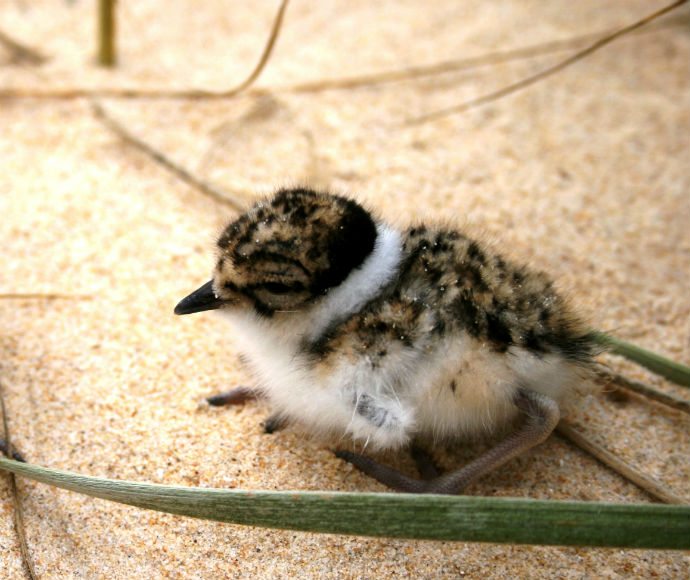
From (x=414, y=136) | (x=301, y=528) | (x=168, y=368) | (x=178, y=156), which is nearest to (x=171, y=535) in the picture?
(x=301, y=528)

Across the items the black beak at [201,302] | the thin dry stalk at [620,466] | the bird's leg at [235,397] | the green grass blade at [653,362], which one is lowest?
the bird's leg at [235,397]

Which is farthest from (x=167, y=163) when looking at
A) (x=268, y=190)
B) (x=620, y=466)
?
(x=620, y=466)

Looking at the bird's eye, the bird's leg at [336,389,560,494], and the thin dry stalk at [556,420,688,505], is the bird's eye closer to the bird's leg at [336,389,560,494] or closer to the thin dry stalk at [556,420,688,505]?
the bird's leg at [336,389,560,494]

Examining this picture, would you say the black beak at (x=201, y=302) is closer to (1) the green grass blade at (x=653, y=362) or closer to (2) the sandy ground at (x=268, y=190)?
(2) the sandy ground at (x=268, y=190)

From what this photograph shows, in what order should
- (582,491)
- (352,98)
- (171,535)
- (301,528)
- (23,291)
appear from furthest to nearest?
(352,98) → (23,291) → (582,491) → (171,535) → (301,528)

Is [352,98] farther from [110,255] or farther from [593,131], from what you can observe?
[110,255]

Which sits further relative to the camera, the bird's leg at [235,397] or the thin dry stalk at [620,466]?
the bird's leg at [235,397]

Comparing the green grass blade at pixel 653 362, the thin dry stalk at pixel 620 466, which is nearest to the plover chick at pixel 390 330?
the thin dry stalk at pixel 620 466
